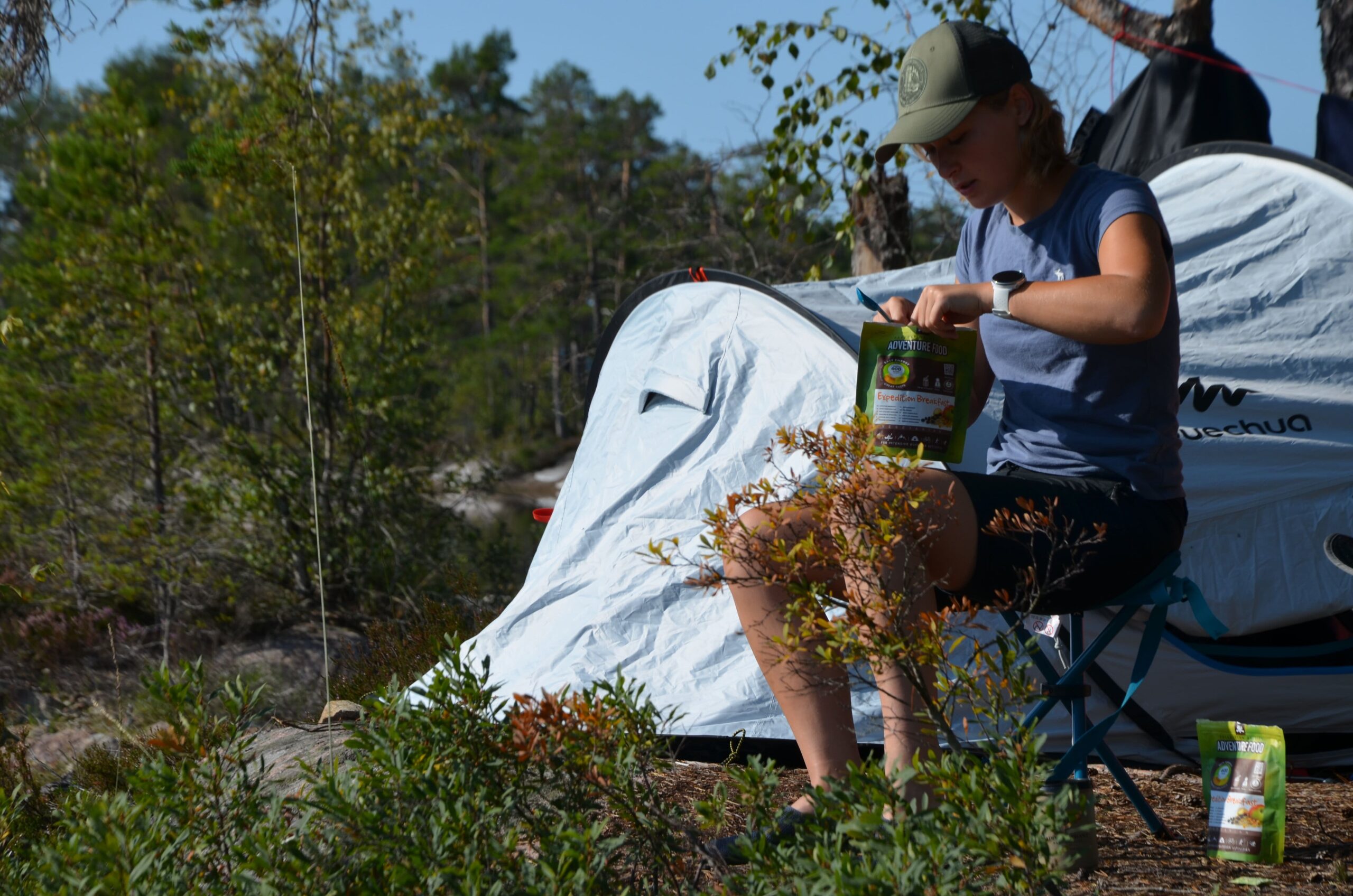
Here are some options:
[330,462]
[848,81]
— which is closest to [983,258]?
[848,81]

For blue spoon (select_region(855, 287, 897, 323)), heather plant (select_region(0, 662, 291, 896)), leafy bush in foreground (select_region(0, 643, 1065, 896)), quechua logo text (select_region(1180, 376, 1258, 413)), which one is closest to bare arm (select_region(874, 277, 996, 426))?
blue spoon (select_region(855, 287, 897, 323))

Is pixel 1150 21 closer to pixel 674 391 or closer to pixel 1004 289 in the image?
pixel 674 391

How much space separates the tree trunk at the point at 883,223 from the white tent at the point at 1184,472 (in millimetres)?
2285

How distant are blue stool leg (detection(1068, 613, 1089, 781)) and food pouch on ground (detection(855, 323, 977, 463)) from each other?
43cm

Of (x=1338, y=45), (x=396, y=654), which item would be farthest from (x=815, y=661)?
(x=1338, y=45)

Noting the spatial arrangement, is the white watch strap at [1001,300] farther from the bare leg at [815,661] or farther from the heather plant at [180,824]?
the heather plant at [180,824]

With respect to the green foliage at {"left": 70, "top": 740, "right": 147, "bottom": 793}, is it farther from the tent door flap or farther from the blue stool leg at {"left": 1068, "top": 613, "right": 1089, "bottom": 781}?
the blue stool leg at {"left": 1068, "top": 613, "right": 1089, "bottom": 781}

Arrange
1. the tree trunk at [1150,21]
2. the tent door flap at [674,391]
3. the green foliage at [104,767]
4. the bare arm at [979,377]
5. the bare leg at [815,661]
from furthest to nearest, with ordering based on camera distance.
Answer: the tree trunk at [1150,21] → the tent door flap at [674,391] → the green foliage at [104,767] → the bare arm at [979,377] → the bare leg at [815,661]

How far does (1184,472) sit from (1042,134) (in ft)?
4.22

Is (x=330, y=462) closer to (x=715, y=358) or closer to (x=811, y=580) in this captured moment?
(x=715, y=358)

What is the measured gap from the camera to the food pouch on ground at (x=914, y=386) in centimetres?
202

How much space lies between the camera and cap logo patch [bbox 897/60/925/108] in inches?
82.0

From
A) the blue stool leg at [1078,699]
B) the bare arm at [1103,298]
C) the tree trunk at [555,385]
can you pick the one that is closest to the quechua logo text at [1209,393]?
the blue stool leg at [1078,699]

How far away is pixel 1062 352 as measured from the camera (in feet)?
6.88
